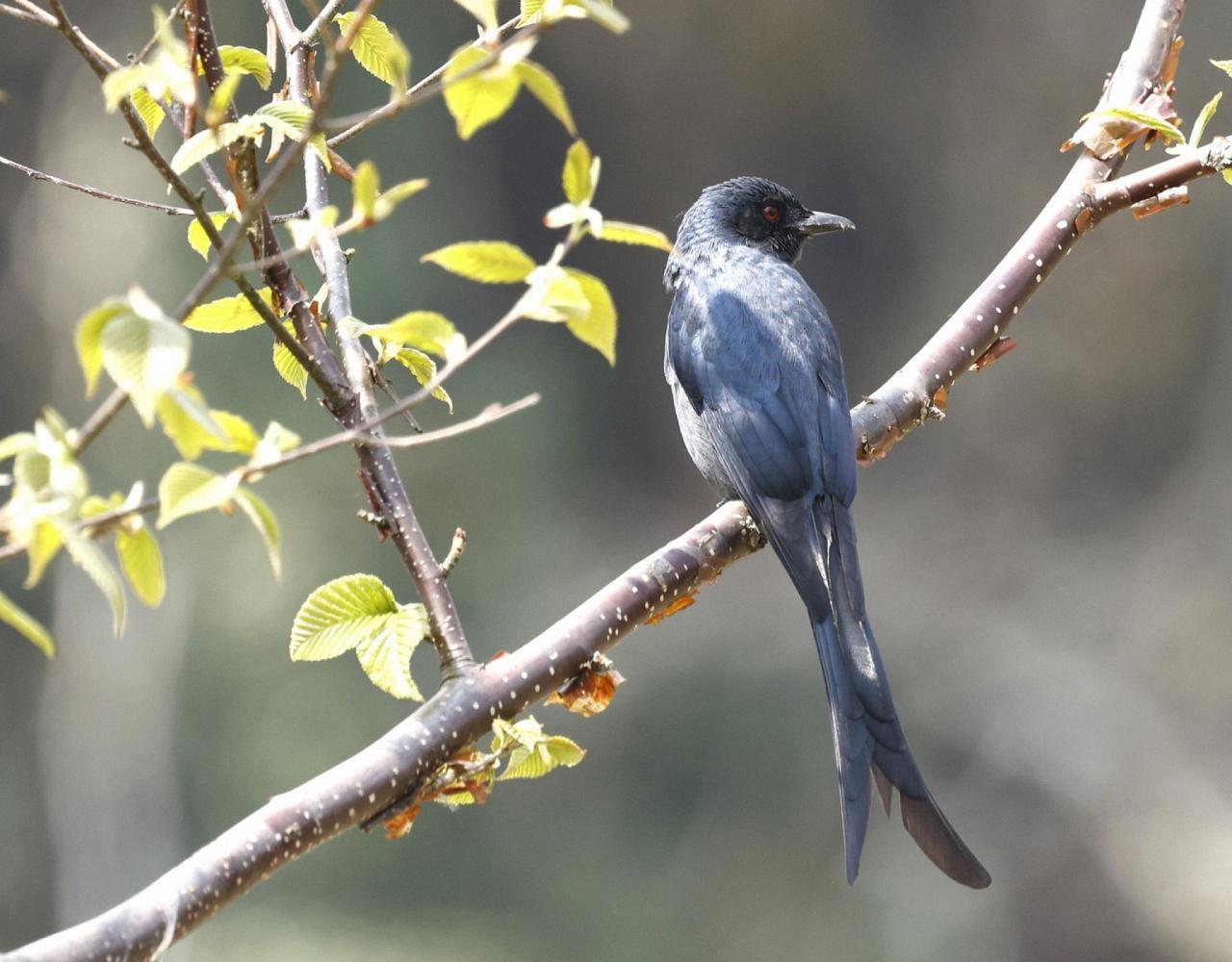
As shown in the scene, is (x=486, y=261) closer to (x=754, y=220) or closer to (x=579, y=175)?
(x=579, y=175)

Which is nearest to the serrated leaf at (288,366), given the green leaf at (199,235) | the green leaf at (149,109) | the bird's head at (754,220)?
the green leaf at (199,235)

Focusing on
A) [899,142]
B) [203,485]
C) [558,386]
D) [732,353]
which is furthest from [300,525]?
[203,485]

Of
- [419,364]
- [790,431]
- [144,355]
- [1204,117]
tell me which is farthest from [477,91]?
[790,431]

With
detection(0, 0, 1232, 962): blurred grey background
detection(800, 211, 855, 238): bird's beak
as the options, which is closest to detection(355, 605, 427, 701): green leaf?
detection(800, 211, 855, 238): bird's beak

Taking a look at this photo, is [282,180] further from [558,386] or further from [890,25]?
[890,25]

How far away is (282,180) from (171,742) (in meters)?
8.26

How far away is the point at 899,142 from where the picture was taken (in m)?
9.35

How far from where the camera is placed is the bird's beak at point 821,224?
3.47 meters

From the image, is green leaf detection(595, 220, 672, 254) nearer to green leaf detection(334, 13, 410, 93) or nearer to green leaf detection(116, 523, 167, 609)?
green leaf detection(116, 523, 167, 609)

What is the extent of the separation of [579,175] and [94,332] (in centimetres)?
38

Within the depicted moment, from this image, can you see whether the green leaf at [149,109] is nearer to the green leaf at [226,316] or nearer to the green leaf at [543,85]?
the green leaf at [226,316]

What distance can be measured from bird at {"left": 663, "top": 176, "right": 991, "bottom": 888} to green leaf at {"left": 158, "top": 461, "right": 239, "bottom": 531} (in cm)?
100

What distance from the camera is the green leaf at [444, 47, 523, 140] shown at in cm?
93

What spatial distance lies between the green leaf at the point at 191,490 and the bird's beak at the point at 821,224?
268 cm
